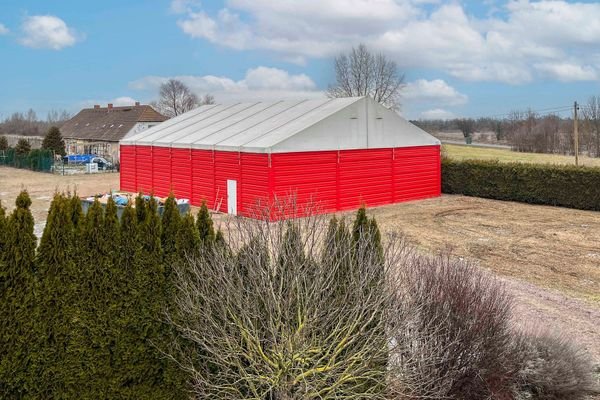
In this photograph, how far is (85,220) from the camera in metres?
6.03

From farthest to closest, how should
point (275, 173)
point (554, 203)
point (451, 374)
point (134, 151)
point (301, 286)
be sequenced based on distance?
point (134, 151), point (554, 203), point (275, 173), point (451, 374), point (301, 286)

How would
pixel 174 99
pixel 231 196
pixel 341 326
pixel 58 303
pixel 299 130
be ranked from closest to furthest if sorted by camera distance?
pixel 341 326
pixel 58 303
pixel 299 130
pixel 231 196
pixel 174 99

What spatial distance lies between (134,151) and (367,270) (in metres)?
24.8

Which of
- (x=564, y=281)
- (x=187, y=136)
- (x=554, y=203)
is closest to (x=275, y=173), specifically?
(x=187, y=136)

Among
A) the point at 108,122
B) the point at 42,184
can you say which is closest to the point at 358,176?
the point at 42,184

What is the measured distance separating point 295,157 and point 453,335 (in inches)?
586

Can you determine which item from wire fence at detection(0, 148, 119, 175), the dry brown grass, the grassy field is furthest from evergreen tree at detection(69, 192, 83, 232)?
wire fence at detection(0, 148, 119, 175)

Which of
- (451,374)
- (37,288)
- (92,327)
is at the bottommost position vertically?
(451,374)

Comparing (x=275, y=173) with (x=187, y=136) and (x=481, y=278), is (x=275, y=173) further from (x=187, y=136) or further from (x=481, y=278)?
(x=481, y=278)

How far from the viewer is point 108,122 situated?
174ft

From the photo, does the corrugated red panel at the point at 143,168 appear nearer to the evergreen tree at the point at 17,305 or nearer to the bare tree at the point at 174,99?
the evergreen tree at the point at 17,305

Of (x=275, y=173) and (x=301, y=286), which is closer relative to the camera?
(x=301, y=286)

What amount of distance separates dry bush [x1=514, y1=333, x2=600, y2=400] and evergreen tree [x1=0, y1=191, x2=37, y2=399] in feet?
19.9

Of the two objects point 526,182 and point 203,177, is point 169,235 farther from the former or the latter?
point 526,182
